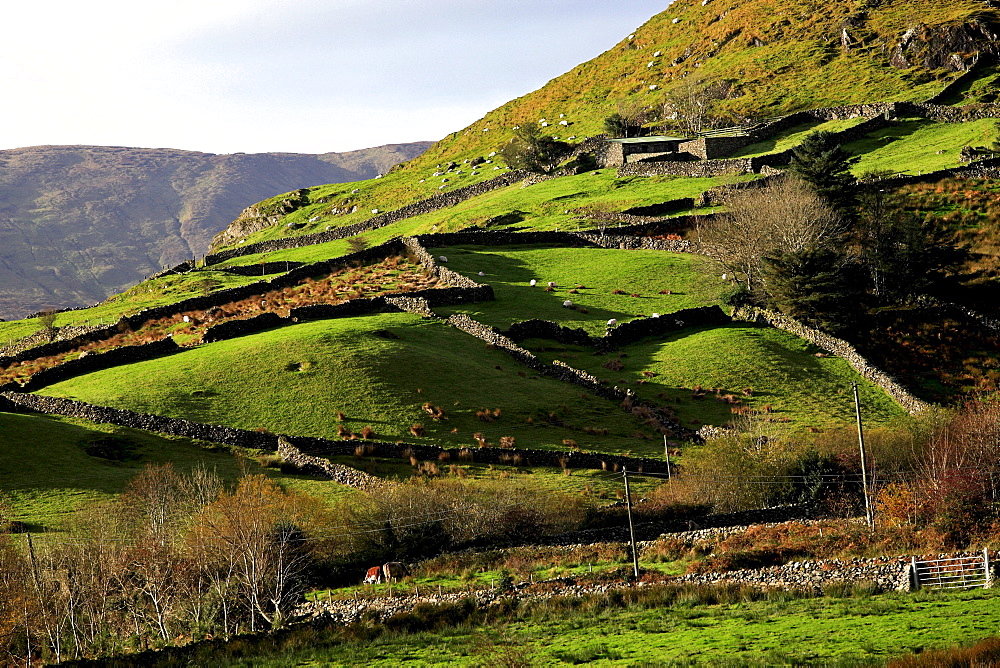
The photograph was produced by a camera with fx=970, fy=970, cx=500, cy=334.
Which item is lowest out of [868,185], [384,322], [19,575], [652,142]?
[19,575]

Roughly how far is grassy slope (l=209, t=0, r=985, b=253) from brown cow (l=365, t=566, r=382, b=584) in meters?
86.8

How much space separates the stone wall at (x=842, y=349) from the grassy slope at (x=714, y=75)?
57.6 meters

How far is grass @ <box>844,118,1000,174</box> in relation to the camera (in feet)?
280

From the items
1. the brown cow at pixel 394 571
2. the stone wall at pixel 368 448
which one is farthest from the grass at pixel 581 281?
the brown cow at pixel 394 571

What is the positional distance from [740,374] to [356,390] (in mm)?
21388

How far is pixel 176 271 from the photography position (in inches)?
3878

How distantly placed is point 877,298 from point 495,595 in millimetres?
44562

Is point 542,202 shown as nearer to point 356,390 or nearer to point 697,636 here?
point 356,390

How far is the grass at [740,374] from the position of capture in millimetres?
49750

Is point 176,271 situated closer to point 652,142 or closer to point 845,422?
point 652,142

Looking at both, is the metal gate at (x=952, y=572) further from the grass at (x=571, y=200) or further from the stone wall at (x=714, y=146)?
the stone wall at (x=714, y=146)

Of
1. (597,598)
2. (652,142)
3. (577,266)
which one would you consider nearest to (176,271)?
(577,266)

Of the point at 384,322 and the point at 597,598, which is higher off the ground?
the point at 384,322

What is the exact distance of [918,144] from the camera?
3652 inches
